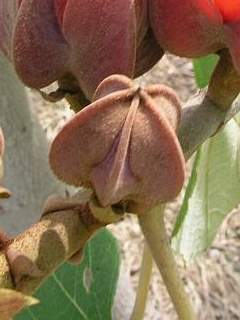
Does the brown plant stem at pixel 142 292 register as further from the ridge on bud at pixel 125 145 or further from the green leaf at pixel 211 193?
the ridge on bud at pixel 125 145

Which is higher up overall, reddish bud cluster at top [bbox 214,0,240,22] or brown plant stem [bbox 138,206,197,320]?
reddish bud cluster at top [bbox 214,0,240,22]

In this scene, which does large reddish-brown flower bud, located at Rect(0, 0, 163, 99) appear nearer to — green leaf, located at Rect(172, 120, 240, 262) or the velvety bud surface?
the velvety bud surface

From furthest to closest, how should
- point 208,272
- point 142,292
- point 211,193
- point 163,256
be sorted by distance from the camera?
point 208,272, point 211,193, point 142,292, point 163,256

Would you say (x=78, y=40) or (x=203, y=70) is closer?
(x=78, y=40)

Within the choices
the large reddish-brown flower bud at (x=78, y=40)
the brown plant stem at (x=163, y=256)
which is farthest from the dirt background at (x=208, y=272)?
the large reddish-brown flower bud at (x=78, y=40)

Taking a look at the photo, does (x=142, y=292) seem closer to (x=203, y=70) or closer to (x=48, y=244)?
(x=203, y=70)

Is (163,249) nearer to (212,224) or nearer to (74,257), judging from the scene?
(74,257)

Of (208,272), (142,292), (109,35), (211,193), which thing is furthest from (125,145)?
(208,272)

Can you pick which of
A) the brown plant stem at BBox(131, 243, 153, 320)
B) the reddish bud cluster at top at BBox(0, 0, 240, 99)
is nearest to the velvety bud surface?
the reddish bud cluster at top at BBox(0, 0, 240, 99)
